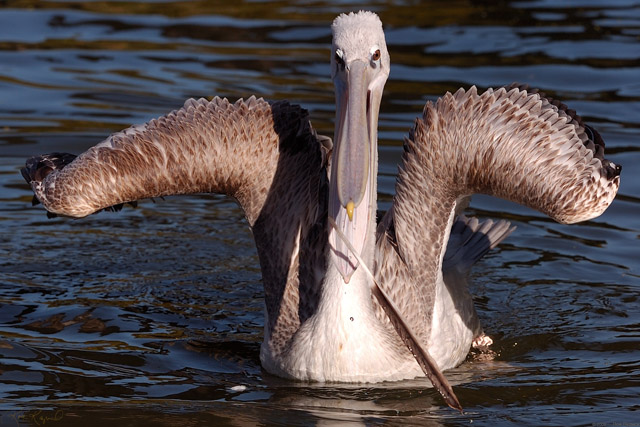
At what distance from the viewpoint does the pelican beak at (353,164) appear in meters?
5.61

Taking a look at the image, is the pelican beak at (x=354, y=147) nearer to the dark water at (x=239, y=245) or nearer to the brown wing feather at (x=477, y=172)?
the brown wing feather at (x=477, y=172)

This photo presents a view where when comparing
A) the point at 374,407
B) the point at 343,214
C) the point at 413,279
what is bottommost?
the point at 374,407

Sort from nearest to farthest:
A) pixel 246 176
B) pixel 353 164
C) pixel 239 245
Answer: pixel 353 164 < pixel 246 176 < pixel 239 245

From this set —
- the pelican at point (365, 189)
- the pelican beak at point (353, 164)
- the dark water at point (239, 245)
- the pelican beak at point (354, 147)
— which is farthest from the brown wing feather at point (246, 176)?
the pelican beak at point (354, 147)

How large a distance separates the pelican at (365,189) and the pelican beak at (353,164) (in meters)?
0.01

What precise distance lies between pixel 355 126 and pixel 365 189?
0.31 metres

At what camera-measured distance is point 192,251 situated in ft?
28.0

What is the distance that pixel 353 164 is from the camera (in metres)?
5.61

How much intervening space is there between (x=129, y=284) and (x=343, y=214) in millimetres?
2396

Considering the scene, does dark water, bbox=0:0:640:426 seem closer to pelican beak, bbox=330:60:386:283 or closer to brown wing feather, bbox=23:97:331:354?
brown wing feather, bbox=23:97:331:354

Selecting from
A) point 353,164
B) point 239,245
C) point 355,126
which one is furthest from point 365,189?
point 239,245

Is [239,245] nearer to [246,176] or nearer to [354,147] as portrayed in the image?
[246,176]

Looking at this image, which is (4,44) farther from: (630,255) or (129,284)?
(630,255)

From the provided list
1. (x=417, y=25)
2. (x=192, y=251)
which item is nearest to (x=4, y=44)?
(x=417, y=25)
